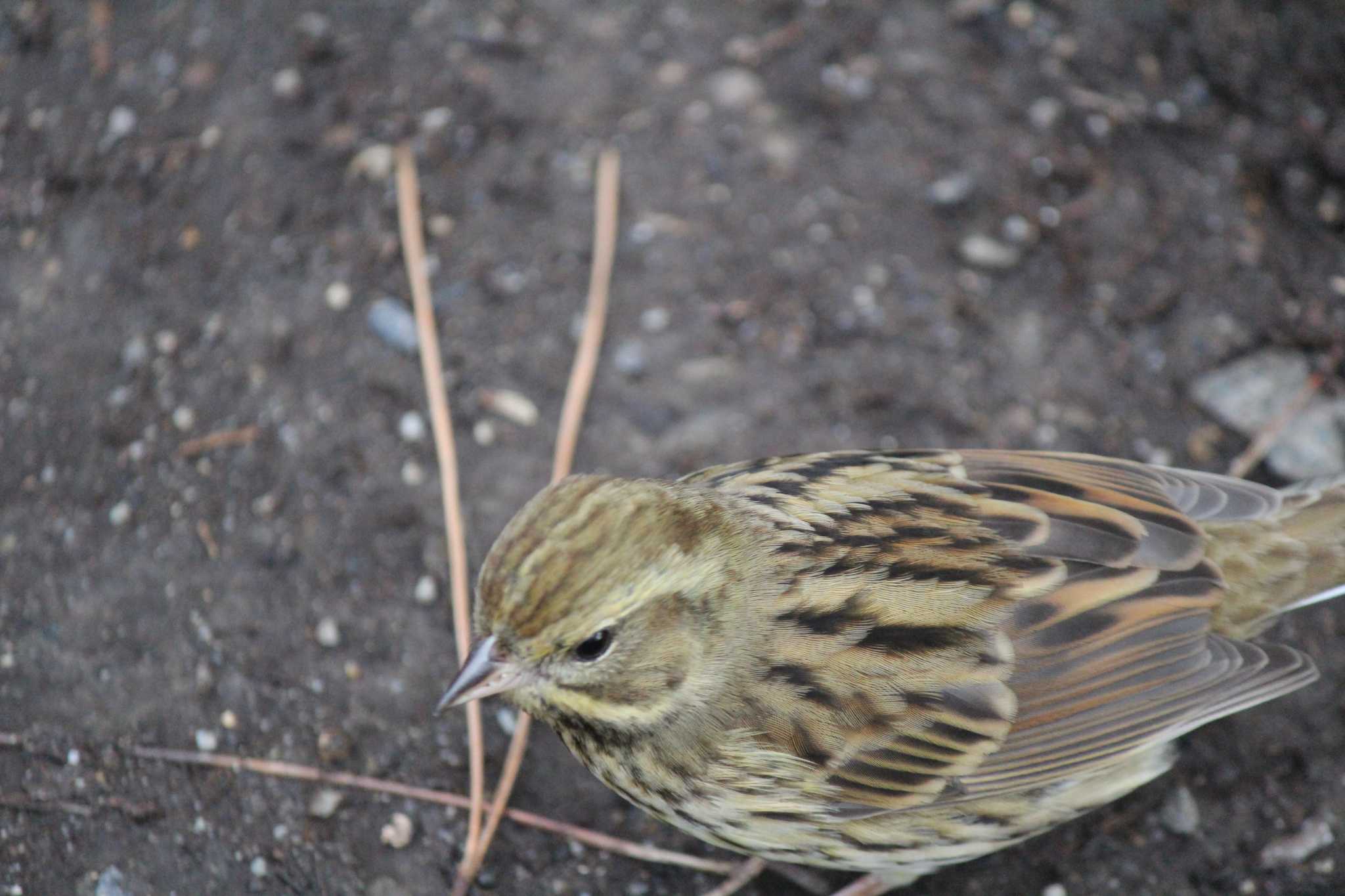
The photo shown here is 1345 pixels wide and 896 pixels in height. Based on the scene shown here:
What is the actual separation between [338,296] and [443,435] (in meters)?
0.67

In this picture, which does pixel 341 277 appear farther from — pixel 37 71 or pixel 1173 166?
pixel 1173 166

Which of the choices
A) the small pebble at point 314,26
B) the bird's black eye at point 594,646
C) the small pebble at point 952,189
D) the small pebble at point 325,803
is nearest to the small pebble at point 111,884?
the small pebble at point 325,803

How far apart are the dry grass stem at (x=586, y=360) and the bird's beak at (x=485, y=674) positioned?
821 millimetres

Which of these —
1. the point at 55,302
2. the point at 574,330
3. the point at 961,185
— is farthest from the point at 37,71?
the point at 961,185

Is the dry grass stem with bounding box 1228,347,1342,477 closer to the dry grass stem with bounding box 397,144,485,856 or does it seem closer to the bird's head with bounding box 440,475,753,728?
the bird's head with bounding box 440,475,753,728

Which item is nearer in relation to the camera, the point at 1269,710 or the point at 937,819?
the point at 937,819

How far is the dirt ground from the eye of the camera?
146 inches

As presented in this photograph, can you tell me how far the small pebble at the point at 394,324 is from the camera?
444cm

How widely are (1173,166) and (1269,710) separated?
2068 millimetres

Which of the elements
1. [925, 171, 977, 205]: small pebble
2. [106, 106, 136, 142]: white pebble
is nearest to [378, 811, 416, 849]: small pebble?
[106, 106, 136, 142]: white pebble

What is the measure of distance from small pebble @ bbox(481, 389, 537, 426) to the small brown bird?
119cm

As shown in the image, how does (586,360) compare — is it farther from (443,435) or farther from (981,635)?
(981,635)

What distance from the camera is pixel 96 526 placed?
3.96 m

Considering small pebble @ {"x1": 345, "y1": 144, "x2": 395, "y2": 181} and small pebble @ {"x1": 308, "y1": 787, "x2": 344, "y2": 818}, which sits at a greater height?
small pebble @ {"x1": 345, "y1": 144, "x2": 395, "y2": 181}
